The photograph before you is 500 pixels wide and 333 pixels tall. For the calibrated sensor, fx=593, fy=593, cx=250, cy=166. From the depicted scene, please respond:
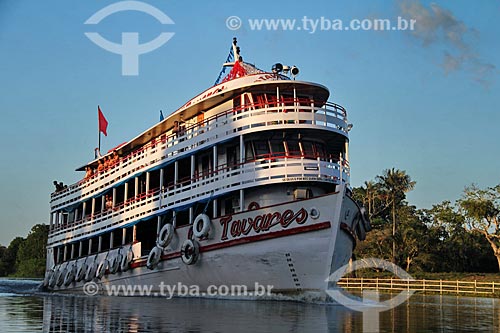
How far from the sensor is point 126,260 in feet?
79.2

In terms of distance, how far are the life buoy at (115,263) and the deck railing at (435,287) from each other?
1505 centimetres

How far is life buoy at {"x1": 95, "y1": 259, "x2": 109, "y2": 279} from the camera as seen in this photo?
2559 cm

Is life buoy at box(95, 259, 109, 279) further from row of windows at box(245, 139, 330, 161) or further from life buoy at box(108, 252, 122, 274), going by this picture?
row of windows at box(245, 139, 330, 161)

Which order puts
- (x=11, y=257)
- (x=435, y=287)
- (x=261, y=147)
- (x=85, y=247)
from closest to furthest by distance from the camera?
(x=261, y=147) → (x=85, y=247) → (x=435, y=287) → (x=11, y=257)

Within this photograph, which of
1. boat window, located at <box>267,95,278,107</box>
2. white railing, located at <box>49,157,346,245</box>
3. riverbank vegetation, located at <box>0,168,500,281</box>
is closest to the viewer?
white railing, located at <box>49,157,346,245</box>

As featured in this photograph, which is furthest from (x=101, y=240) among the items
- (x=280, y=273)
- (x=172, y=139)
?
(x=280, y=273)

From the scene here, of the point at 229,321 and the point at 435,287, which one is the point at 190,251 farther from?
the point at 435,287

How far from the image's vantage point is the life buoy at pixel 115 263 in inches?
972

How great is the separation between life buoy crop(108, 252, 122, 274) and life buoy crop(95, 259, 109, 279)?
0.44 meters

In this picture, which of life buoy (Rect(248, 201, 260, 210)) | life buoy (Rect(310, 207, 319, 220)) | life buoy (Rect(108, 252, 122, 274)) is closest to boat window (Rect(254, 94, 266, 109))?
life buoy (Rect(248, 201, 260, 210))

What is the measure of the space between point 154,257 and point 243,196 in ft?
14.3

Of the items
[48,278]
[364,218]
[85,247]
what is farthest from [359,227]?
[48,278]

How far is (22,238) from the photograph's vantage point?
4250 inches

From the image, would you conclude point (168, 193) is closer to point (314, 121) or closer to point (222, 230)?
point (222, 230)
